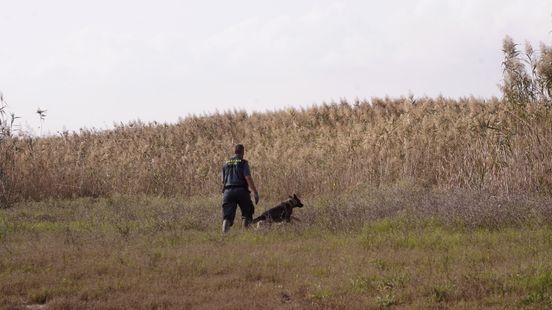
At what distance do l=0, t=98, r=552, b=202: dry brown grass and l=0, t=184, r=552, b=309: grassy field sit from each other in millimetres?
1905

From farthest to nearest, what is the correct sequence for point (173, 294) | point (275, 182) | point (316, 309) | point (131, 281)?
point (275, 182), point (131, 281), point (173, 294), point (316, 309)

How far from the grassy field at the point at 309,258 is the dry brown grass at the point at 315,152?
1905 mm

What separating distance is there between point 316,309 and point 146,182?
16832 millimetres

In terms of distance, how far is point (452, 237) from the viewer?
11.1 metres

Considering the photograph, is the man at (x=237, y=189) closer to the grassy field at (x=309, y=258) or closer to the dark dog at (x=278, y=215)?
the dark dog at (x=278, y=215)

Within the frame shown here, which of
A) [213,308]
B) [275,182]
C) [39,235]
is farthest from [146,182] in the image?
[213,308]

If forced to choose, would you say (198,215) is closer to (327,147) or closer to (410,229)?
(410,229)

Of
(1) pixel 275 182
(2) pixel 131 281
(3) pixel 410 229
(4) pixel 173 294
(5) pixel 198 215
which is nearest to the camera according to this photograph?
(4) pixel 173 294

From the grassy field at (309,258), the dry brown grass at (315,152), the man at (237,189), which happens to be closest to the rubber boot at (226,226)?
the man at (237,189)

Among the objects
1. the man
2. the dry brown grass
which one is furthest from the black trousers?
the dry brown grass

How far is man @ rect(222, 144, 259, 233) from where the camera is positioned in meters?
13.8

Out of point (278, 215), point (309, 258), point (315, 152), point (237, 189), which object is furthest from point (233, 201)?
point (315, 152)

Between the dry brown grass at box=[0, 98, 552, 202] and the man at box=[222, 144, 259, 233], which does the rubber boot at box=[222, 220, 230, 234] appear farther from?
the dry brown grass at box=[0, 98, 552, 202]

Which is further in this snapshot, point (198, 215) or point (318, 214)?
point (198, 215)
